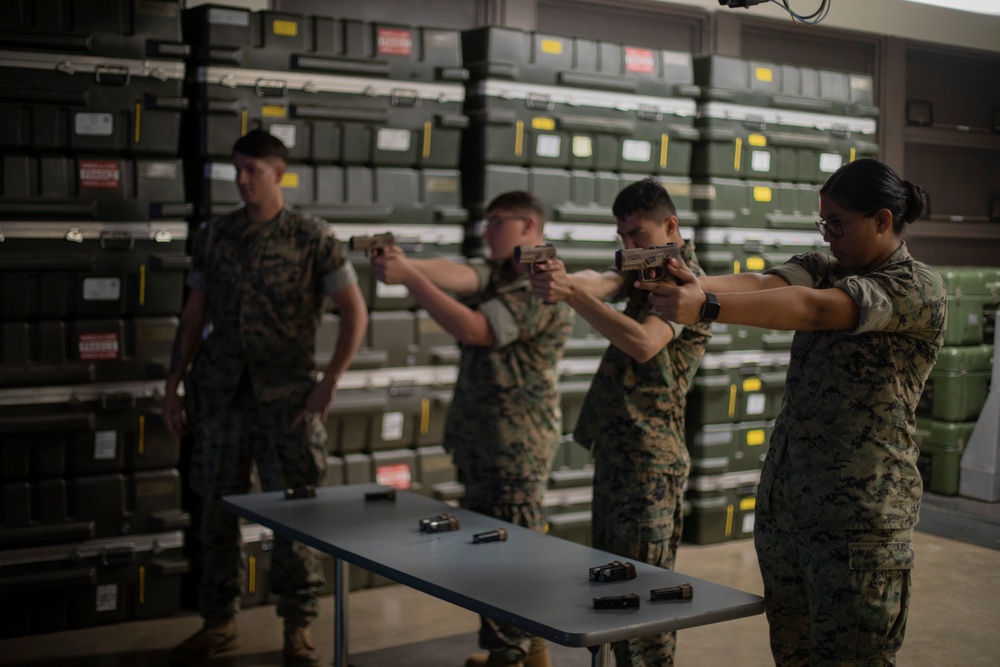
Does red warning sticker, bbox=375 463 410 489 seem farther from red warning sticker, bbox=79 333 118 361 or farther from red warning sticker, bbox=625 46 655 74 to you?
red warning sticker, bbox=625 46 655 74

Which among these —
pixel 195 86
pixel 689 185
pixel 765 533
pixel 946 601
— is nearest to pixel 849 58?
pixel 689 185

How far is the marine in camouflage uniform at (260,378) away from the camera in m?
4.05

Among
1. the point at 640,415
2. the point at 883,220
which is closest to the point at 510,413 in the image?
the point at 640,415

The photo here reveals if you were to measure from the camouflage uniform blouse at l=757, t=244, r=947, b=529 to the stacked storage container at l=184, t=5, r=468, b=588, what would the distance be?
9.02ft

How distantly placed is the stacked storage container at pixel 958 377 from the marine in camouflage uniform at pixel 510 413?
145 inches

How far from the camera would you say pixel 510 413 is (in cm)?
362

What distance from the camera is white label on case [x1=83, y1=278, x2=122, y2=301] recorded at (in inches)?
176

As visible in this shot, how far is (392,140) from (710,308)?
9.55 feet

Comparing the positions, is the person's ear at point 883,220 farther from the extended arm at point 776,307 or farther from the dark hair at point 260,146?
the dark hair at point 260,146

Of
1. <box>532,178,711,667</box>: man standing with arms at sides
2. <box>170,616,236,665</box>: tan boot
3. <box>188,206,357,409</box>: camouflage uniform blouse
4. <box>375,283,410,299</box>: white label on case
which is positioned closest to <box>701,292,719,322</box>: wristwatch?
<box>532,178,711,667</box>: man standing with arms at sides

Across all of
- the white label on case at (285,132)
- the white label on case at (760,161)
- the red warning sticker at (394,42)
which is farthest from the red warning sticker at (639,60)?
the white label on case at (285,132)

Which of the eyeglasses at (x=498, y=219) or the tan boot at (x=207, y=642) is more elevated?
the eyeglasses at (x=498, y=219)

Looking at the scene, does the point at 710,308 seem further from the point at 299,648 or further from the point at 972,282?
the point at 972,282

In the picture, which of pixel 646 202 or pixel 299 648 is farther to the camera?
pixel 299 648
